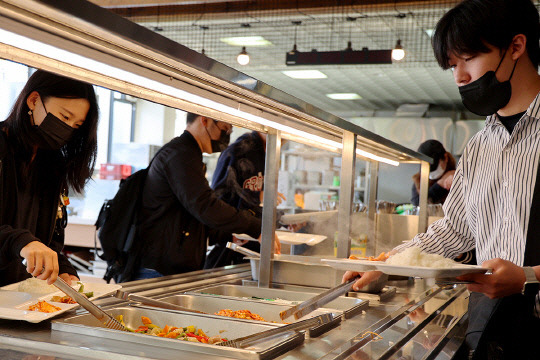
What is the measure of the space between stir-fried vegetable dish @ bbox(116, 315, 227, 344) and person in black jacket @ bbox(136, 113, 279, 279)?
3.37 feet

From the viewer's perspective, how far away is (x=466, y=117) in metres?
11.5

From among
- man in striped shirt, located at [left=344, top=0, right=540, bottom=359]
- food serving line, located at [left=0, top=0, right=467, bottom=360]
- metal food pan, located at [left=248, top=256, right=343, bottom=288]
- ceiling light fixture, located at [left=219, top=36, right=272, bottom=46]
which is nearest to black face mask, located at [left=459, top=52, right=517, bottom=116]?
man in striped shirt, located at [left=344, top=0, right=540, bottom=359]

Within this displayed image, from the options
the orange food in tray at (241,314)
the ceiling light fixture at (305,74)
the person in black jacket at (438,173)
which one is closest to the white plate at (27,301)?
the orange food in tray at (241,314)

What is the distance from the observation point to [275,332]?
4.81 ft

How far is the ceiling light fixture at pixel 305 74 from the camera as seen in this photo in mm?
9281

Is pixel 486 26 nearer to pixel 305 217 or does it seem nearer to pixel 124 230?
pixel 305 217

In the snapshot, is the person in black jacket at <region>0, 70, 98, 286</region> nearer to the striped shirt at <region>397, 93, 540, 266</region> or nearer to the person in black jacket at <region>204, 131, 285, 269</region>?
the striped shirt at <region>397, 93, 540, 266</region>

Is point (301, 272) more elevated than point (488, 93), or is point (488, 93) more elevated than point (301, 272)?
point (488, 93)

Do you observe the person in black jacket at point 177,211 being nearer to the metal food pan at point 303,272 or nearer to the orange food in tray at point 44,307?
the metal food pan at point 303,272

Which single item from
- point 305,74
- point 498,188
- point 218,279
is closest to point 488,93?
point 498,188

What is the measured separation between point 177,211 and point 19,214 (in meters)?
0.92

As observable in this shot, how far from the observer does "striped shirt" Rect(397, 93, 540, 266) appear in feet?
5.89

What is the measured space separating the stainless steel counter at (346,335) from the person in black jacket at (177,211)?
0.21 metres

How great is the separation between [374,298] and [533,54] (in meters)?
1.04
